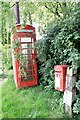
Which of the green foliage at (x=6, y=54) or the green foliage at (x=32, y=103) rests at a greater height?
the green foliage at (x=6, y=54)

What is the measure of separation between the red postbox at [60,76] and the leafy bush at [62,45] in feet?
0.38

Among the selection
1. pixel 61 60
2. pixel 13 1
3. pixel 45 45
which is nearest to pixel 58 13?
pixel 45 45

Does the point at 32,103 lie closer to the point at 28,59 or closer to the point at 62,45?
the point at 28,59

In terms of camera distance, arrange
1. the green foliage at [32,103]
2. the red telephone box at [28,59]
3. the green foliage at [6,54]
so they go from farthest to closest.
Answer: the red telephone box at [28,59] → the green foliage at [32,103] → the green foliage at [6,54]

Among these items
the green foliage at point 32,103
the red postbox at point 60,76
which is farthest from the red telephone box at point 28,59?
the red postbox at point 60,76

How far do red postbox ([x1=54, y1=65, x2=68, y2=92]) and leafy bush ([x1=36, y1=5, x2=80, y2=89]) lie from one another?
0.38 ft

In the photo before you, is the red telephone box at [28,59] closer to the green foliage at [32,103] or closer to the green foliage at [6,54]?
the green foliage at [32,103]

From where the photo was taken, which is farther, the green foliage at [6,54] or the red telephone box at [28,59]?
the red telephone box at [28,59]

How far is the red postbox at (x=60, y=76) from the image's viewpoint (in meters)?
2.42

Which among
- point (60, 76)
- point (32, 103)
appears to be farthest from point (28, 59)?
point (60, 76)

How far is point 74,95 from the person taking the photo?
2270mm

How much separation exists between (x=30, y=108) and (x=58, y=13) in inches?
82.6

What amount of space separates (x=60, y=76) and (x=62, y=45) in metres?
0.41

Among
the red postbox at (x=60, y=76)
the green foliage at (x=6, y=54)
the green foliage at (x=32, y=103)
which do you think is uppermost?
the green foliage at (x=6, y=54)
